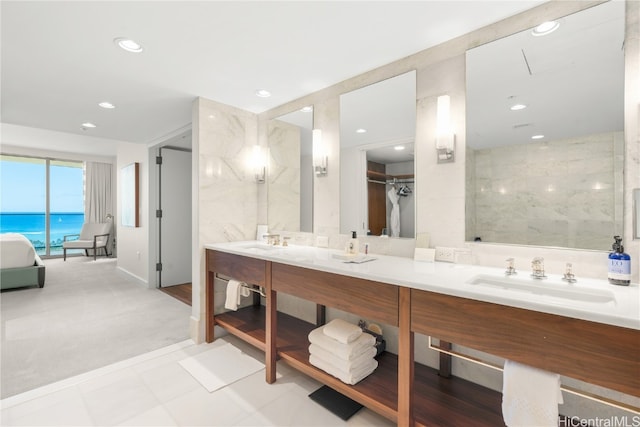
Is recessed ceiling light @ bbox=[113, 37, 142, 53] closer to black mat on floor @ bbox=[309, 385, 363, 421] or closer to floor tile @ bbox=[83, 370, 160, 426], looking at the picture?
floor tile @ bbox=[83, 370, 160, 426]

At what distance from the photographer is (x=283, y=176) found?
2.90m

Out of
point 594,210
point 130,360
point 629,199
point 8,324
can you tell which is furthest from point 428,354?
point 8,324

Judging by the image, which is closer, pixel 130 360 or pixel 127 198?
pixel 130 360

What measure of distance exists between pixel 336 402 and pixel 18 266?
527 cm

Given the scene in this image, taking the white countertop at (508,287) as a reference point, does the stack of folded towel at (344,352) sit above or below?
below

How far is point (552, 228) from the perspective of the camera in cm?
147

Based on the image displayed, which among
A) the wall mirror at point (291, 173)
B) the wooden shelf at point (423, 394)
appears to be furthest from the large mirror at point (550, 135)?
the wall mirror at point (291, 173)

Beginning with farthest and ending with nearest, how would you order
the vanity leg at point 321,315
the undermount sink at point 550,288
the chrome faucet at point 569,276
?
the vanity leg at point 321,315 < the chrome faucet at point 569,276 < the undermount sink at point 550,288

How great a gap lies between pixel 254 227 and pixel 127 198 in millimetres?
3291

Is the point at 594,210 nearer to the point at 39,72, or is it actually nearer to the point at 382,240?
the point at 382,240

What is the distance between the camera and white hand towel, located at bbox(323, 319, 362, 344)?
173 cm

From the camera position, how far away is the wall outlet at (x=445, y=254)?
5.74ft

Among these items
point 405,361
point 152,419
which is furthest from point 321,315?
point 152,419

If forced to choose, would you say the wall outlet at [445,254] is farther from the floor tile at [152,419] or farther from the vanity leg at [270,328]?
the floor tile at [152,419]
